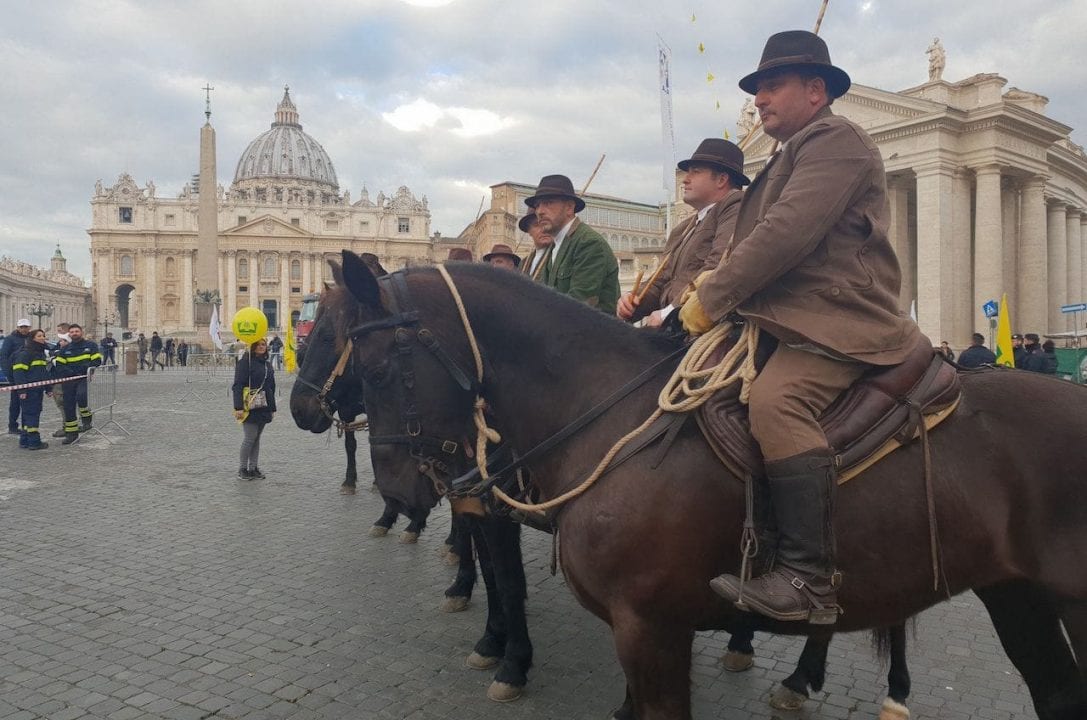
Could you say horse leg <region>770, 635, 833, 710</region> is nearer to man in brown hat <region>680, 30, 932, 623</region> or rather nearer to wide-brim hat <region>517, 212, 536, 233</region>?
man in brown hat <region>680, 30, 932, 623</region>

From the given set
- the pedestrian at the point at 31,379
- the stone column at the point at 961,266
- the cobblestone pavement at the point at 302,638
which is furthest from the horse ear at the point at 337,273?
the stone column at the point at 961,266

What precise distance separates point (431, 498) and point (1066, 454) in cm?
241

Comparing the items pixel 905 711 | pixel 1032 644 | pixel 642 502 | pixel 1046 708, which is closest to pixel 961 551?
pixel 1032 644

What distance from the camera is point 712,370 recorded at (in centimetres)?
274

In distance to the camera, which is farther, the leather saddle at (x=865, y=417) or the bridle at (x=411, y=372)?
the bridle at (x=411, y=372)

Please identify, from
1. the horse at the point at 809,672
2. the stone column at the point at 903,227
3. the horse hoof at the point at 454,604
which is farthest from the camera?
the stone column at the point at 903,227

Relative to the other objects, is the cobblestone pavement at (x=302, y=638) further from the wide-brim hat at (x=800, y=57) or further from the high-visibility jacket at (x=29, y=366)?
the high-visibility jacket at (x=29, y=366)

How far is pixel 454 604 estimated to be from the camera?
19.2ft

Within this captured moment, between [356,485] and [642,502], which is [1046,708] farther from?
[356,485]

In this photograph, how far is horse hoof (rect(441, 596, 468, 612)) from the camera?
19.1 feet

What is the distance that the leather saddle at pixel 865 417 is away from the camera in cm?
264

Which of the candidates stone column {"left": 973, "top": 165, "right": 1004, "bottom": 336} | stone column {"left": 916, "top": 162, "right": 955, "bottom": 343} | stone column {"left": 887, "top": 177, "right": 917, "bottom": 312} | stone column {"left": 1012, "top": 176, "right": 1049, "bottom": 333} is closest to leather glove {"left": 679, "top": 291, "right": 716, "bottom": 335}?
stone column {"left": 916, "top": 162, "right": 955, "bottom": 343}

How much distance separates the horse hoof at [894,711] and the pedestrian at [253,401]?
31.6 feet

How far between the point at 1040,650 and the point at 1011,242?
43413 mm
